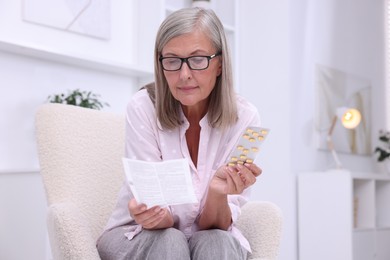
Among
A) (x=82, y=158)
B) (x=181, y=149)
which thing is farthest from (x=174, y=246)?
(x=82, y=158)

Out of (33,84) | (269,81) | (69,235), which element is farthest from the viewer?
(269,81)

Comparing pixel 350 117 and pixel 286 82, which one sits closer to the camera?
pixel 286 82

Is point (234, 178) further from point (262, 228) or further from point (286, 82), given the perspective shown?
point (286, 82)

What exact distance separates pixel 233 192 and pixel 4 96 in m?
1.65

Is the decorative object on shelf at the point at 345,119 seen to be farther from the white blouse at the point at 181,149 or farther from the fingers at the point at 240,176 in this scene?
the fingers at the point at 240,176

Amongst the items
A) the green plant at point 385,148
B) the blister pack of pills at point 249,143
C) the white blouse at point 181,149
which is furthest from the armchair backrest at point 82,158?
the green plant at point 385,148

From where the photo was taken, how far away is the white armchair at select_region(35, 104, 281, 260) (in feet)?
5.84

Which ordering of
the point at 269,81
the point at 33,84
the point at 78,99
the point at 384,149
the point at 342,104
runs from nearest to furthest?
the point at 33,84 < the point at 78,99 < the point at 269,81 < the point at 342,104 < the point at 384,149

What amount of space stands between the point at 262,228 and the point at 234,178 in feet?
1.11

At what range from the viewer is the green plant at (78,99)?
295 centimetres

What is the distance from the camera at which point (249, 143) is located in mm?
1465

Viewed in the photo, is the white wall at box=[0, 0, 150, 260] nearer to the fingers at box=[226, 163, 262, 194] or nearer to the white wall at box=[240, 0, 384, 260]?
the white wall at box=[240, 0, 384, 260]

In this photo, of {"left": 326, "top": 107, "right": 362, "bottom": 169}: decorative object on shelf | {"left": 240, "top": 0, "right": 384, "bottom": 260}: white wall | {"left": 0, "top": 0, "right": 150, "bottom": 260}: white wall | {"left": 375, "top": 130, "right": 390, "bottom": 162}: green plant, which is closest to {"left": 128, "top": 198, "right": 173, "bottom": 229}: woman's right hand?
{"left": 0, "top": 0, "right": 150, "bottom": 260}: white wall

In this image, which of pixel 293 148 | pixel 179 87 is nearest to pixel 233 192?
pixel 179 87
